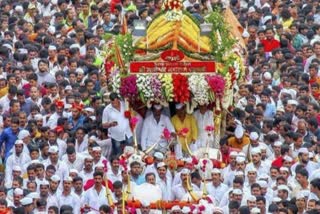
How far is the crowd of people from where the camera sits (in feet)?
120

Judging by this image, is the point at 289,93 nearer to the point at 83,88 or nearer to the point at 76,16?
the point at 83,88

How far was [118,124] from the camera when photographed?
39.6m

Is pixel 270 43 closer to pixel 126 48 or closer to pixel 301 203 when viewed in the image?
pixel 126 48

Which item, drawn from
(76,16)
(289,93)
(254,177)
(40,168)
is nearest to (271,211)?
A: (254,177)

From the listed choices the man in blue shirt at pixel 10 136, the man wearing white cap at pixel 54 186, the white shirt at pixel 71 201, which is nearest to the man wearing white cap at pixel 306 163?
the white shirt at pixel 71 201

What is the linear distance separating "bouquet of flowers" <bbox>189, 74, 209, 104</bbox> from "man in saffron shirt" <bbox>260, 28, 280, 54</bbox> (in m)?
6.20

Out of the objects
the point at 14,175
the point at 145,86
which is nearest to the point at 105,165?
the point at 14,175

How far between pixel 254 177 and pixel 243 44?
7365 millimetres

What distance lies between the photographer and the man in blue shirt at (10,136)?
39.2 m

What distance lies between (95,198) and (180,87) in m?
3.09

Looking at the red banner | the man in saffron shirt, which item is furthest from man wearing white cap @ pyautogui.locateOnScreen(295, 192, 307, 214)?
the man in saffron shirt

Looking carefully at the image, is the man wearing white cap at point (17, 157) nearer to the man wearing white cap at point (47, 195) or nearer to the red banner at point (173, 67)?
the man wearing white cap at point (47, 195)

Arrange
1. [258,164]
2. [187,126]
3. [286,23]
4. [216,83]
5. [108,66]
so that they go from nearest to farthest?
[258,164] → [216,83] → [187,126] → [108,66] → [286,23]

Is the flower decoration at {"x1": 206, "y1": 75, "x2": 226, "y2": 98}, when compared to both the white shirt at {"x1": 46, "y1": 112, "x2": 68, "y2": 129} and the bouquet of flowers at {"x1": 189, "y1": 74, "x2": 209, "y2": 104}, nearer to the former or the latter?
the bouquet of flowers at {"x1": 189, "y1": 74, "x2": 209, "y2": 104}
